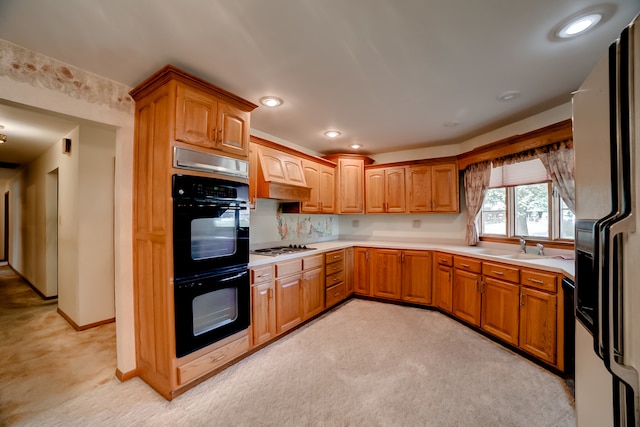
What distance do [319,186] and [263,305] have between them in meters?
2.01

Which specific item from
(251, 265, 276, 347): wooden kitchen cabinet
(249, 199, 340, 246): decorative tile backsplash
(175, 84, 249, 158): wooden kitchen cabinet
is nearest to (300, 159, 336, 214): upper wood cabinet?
(249, 199, 340, 246): decorative tile backsplash

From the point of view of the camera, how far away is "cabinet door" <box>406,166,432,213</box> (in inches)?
159

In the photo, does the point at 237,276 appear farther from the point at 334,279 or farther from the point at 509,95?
the point at 509,95

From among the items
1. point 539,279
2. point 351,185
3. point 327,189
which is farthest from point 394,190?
→ point 539,279

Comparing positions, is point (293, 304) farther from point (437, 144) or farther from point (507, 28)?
point (437, 144)

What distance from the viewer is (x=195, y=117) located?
6.68 feet

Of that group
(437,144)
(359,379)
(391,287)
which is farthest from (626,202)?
(437,144)

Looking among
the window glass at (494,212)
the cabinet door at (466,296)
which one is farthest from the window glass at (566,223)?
the cabinet door at (466,296)

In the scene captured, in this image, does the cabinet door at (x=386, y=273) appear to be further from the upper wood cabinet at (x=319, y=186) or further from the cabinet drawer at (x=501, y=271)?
the cabinet drawer at (x=501, y=271)

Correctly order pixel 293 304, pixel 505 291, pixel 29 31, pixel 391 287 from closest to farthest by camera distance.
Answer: pixel 29 31, pixel 505 291, pixel 293 304, pixel 391 287

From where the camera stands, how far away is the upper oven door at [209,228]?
192cm

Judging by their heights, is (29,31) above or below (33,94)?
above

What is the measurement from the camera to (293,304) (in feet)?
9.93

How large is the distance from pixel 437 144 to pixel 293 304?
3262mm
